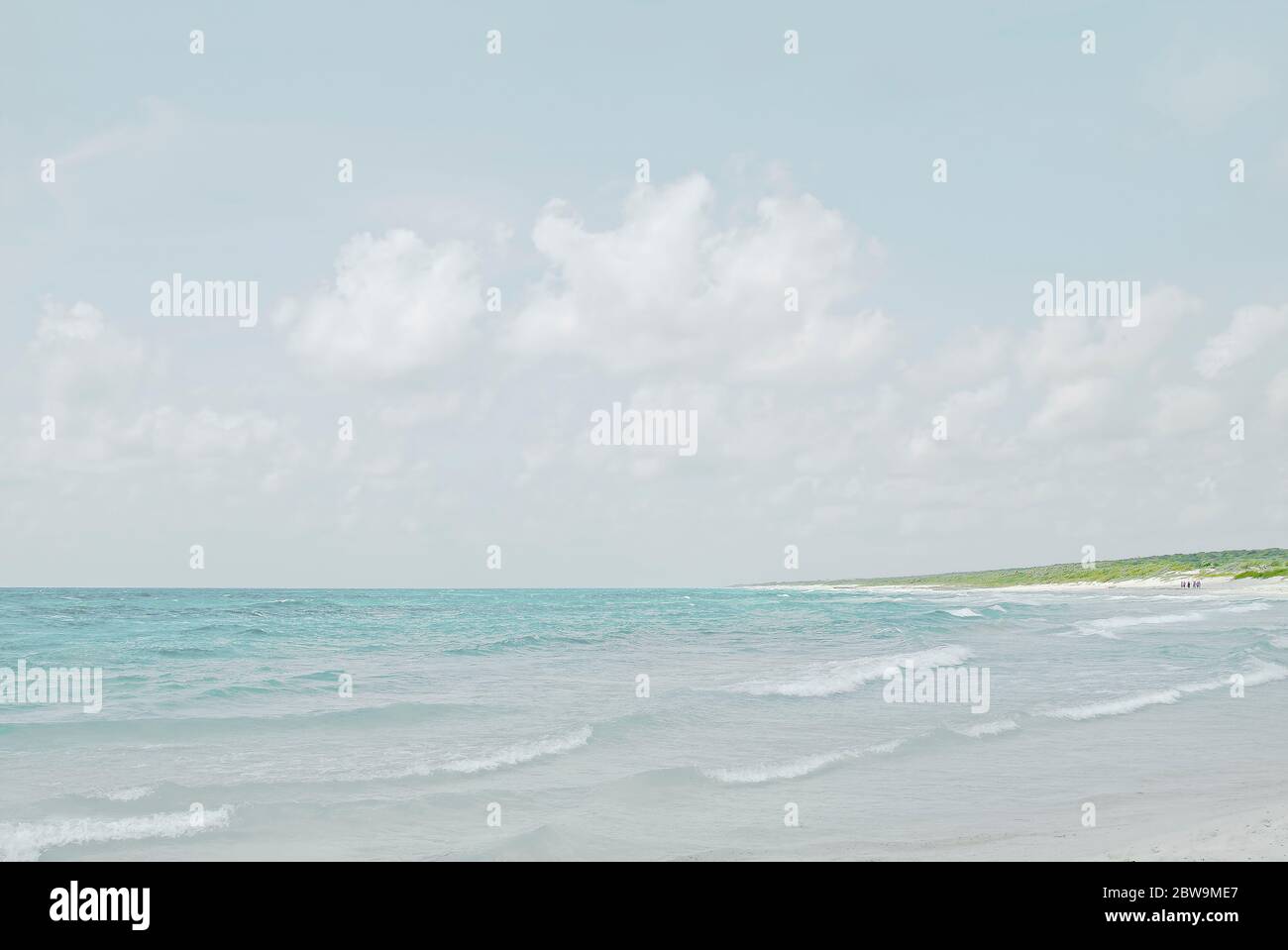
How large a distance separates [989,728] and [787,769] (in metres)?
4.87

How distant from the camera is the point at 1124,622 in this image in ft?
136

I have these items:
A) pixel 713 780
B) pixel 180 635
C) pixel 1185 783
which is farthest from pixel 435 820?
pixel 180 635

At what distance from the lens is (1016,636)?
35.7 m

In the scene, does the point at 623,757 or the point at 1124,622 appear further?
the point at 1124,622

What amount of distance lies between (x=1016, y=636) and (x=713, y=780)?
92.3ft
